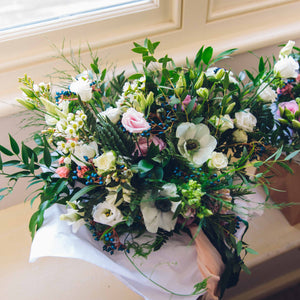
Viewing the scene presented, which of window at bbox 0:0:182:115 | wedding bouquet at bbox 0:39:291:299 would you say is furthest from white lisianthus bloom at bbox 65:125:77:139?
window at bbox 0:0:182:115

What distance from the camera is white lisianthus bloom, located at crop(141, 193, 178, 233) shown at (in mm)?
537

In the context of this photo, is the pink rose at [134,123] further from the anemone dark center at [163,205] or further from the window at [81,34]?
the window at [81,34]

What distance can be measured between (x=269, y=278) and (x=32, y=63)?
113 centimetres

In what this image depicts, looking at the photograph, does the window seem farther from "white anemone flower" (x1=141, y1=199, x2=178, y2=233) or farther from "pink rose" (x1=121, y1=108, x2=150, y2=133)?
"white anemone flower" (x1=141, y1=199, x2=178, y2=233)

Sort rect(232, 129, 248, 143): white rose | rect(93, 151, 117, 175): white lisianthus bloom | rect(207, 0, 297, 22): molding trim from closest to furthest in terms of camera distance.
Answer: rect(93, 151, 117, 175): white lisianthus bloom
rect(232, 129, 248, 143): white rose
rect(207, 0, 297, 22): molding trim

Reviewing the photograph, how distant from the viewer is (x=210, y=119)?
0.58 metres

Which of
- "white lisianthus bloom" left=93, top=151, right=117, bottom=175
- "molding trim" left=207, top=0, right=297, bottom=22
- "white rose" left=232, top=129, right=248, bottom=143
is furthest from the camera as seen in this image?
"molding trim" left=207, top=0, right=297, bottom=22

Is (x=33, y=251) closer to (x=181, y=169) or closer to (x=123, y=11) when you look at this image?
(x=181, y=169)

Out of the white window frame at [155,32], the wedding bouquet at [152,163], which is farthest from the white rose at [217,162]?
the white window frame at [155,32]

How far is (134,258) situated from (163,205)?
14cm

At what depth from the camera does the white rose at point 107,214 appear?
0.53 metres

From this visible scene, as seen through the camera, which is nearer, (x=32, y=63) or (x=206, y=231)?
(x=206, y=231)

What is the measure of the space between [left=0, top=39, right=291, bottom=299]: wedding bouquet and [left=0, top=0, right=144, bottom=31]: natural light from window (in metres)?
0.34

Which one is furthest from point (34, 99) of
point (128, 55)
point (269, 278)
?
point (269, 278)
